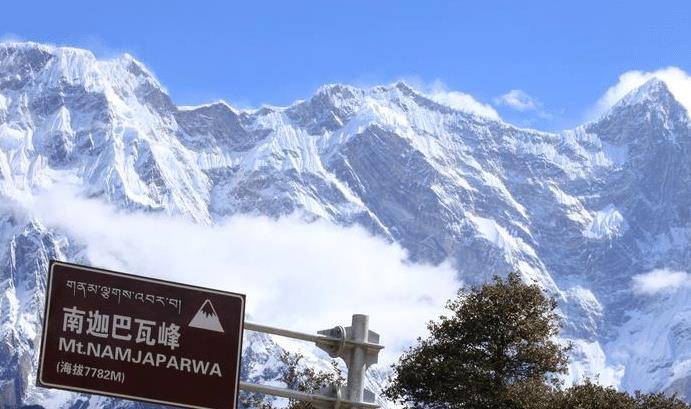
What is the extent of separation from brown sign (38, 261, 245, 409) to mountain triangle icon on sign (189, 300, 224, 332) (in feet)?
0.05

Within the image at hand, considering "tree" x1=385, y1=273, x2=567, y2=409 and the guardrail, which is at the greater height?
"tree" x1=385, y1=273, x2=567, y2=409

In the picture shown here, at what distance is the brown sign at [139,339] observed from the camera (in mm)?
22734

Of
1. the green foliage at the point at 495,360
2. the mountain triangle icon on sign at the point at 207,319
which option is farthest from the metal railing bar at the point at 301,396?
the green foliage at the point at 495,360

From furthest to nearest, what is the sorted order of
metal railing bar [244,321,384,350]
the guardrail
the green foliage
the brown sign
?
the green foliage, the guardrail, metal railing bar [244,321,384,350], the brown sign

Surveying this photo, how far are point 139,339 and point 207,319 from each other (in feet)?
4.00

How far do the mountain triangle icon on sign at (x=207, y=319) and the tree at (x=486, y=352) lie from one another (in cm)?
2725

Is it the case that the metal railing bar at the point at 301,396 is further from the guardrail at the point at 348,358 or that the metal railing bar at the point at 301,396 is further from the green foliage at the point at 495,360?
the green foliage at the point at 495,360

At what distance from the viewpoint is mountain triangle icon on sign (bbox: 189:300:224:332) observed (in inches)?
930

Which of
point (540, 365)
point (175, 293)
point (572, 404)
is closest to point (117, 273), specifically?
point (175, 293)

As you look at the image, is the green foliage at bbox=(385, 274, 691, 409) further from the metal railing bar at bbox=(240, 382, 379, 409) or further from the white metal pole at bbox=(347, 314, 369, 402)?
the metal railing bar at bbox=(240, 382, 379, 409)

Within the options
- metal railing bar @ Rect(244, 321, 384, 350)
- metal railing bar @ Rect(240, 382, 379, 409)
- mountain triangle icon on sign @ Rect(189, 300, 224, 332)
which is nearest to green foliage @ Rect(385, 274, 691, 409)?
metal railing bar @ Rect(244, 321, 384, 350)

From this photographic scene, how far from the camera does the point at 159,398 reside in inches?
908

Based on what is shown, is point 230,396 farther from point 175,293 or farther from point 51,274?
point 51,274

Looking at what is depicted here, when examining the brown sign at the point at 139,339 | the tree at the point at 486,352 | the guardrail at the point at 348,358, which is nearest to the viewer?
the brown sign at the point at 139,339
